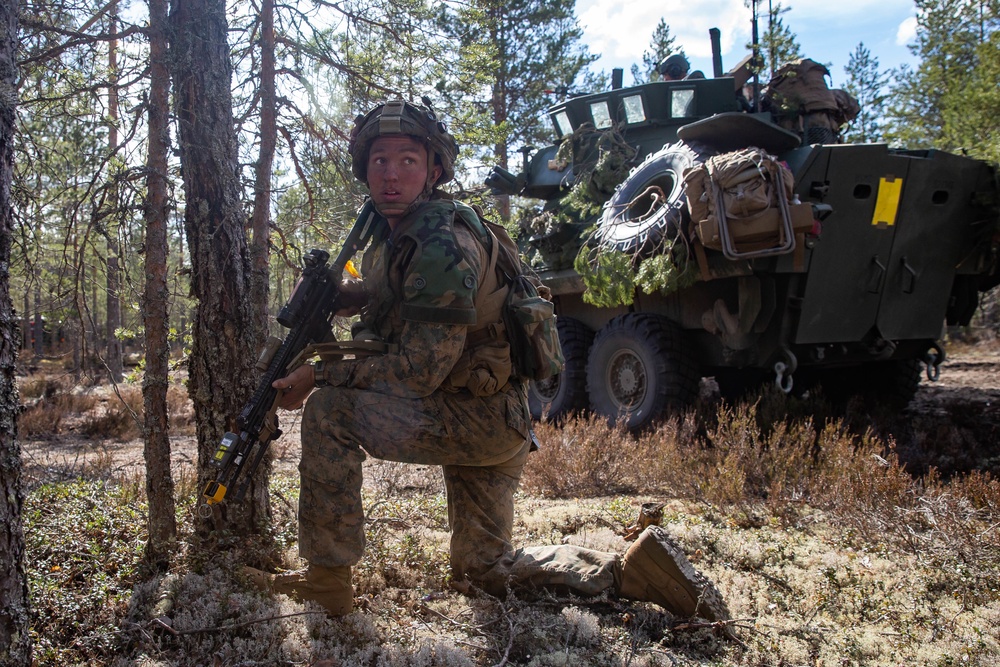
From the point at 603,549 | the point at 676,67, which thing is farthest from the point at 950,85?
the point at 603,549

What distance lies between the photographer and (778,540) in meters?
4.03

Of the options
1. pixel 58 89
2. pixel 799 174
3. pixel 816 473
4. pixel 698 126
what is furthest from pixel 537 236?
pixel 58 89

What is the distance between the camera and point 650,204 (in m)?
6.59

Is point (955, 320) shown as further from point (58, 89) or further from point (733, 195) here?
point (58, 89)

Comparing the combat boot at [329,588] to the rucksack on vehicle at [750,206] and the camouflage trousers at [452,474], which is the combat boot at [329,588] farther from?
the rucksack on vehicle at [750,206]

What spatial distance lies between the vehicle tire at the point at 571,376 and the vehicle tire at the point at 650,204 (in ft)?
5.18

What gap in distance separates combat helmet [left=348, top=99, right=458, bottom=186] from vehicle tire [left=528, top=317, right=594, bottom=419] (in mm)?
4694

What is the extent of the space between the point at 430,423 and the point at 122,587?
4.79 ft

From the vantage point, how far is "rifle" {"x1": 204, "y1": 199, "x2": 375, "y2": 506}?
2.86 m

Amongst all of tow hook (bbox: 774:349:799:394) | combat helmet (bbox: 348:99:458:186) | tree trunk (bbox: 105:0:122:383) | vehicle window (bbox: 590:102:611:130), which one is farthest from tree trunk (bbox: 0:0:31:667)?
vehicle window (bbox: 590:102:611:130)

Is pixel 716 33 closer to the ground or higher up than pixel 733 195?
higher up

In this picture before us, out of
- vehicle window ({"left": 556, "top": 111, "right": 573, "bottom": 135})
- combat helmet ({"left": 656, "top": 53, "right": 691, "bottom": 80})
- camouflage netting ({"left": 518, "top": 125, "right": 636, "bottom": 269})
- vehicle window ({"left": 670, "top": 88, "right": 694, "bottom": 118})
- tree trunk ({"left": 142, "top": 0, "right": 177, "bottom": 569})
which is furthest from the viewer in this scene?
vehicle window ({"left": 556, "top": 111, "right": 573, "bottom": 135})

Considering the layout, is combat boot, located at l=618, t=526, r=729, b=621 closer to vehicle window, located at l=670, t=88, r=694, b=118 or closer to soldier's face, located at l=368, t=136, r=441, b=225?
soldier's face, located at l=368, t=136, r=441, b=225

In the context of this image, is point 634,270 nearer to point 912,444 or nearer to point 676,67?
point 912,444
